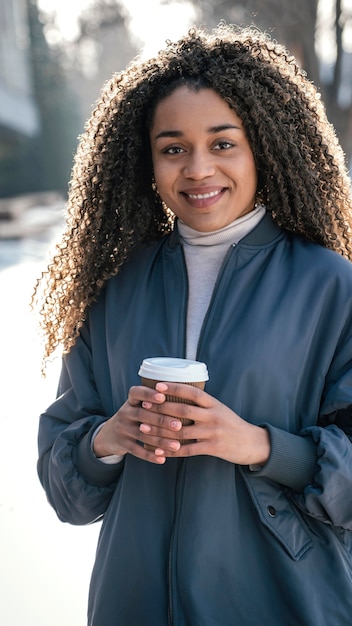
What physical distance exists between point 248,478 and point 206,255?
59cm

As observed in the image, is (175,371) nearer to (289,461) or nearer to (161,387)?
(161,387)

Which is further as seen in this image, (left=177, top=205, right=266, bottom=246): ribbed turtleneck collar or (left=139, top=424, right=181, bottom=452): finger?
(left=177, top=205, right=266, bottom=246): ribbed turtleneck collar

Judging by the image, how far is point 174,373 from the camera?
5.65ft

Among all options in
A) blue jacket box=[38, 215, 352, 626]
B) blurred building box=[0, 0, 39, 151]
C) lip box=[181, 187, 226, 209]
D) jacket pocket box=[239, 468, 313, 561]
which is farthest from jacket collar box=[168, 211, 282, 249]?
blurred building box=[0, 0, 39, 151]

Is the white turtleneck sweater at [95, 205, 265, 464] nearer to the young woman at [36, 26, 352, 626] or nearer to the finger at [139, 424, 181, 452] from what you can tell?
the young woman at [36, 26, 352, 626]

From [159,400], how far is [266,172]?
29.4 inches

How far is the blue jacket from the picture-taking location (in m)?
1.88

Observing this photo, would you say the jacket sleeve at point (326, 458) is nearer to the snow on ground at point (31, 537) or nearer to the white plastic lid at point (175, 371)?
the white plastic lid at point (175, 371)

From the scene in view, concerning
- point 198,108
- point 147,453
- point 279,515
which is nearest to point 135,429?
point 147,453

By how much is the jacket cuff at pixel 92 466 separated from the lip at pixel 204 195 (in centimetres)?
62

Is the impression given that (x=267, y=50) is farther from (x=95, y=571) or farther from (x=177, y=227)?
(x=95, y=571)

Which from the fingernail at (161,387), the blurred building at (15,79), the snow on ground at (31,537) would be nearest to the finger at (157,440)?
the fingernail at (161,387)

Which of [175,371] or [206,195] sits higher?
[206,195]

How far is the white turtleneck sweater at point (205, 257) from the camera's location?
6.87 ft
